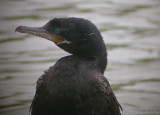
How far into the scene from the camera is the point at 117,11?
10.2 metres

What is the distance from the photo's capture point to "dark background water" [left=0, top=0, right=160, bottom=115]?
6.60m

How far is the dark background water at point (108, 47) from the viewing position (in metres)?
6.60

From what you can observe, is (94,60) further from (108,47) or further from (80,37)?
(108,47)

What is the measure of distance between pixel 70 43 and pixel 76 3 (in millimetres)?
6047

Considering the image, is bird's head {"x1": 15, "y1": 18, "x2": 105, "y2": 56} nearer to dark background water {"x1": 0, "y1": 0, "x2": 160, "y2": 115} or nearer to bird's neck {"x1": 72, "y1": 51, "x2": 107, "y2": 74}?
bird's neck {"x1": 72, "y1": 51, "x2": 107, "y2": 74}

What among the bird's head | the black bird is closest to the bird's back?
the black bird

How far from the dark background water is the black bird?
1.53 metres

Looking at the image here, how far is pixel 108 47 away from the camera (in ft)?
27.7

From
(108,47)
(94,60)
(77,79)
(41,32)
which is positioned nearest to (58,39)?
(41,32)

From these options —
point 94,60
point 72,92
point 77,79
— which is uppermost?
point 94,60

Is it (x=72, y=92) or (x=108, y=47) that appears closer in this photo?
(x=72, y=92)

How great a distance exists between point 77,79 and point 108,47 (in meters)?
4.00

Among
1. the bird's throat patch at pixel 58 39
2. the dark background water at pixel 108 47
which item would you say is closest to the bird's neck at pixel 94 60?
the bird's throat patch at pixel 58 39

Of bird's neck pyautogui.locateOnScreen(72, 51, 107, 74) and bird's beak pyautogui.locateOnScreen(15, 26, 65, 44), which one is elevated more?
bird's beak pyautogui.locateOnScreen(15, 26, 65, 44)
